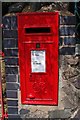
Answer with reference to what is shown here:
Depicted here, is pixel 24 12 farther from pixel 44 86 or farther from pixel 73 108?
pixel 73 108

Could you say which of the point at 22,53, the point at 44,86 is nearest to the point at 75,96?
the point at 44,86

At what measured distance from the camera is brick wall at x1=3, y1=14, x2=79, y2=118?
404 centimetres

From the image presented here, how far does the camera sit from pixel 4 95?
4.47 metres

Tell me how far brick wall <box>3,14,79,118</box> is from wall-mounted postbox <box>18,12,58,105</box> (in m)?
0.08

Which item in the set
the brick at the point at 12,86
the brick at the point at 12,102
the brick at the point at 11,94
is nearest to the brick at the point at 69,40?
the brick at the point at 12,86

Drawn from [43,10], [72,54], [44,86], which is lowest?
[44,86]

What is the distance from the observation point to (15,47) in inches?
164

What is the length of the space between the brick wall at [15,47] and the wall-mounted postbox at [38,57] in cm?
8

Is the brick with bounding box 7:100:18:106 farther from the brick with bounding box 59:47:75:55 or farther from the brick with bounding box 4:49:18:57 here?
the brick with bounding box 59:47:75:55

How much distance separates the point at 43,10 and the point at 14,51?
713 mm

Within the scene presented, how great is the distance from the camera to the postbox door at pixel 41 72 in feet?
13.5

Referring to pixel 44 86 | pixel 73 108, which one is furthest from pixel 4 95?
pixel 73 108

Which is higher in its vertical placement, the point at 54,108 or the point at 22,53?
the point at 22,53

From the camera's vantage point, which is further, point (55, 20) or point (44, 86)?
point (44, 86)
